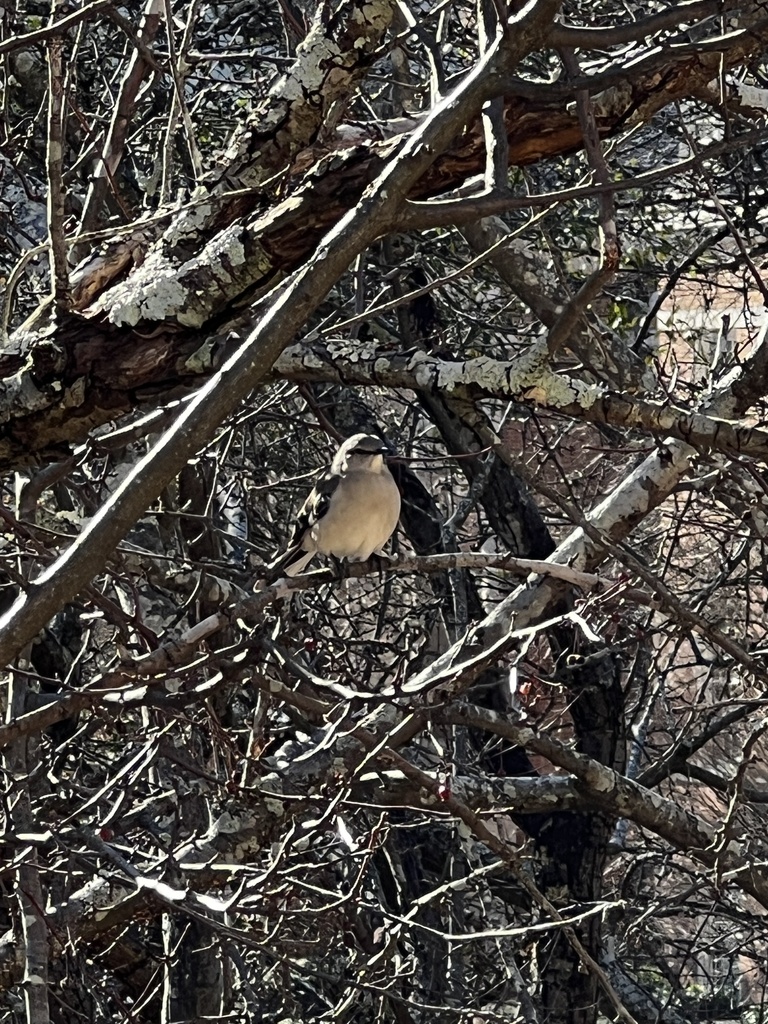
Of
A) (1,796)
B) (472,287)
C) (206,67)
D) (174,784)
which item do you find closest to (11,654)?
(1,796)

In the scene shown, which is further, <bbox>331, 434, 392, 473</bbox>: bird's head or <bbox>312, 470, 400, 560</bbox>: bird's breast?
<bbox>331, 434, 392, 473</bbox>: bird's head

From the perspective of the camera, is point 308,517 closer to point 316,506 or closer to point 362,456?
point 316,506

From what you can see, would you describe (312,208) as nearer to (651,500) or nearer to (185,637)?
(185,637)

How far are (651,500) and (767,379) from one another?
1211 mm

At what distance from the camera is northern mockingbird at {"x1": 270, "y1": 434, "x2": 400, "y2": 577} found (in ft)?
18.0

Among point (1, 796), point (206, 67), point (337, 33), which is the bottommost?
point (1, 796)

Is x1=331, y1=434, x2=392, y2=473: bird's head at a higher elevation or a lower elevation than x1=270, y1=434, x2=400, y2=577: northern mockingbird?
higher

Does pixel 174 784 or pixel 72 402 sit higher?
pixel 72 402

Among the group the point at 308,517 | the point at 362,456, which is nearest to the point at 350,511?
the point at 308,517

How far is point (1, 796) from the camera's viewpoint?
4125mm

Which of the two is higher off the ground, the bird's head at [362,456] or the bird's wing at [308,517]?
the bird's head at [362,456]

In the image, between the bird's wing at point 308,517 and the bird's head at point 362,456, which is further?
the bird's head at point 362,456

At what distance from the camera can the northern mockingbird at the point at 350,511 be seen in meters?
5.48

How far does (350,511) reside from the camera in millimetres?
5520
